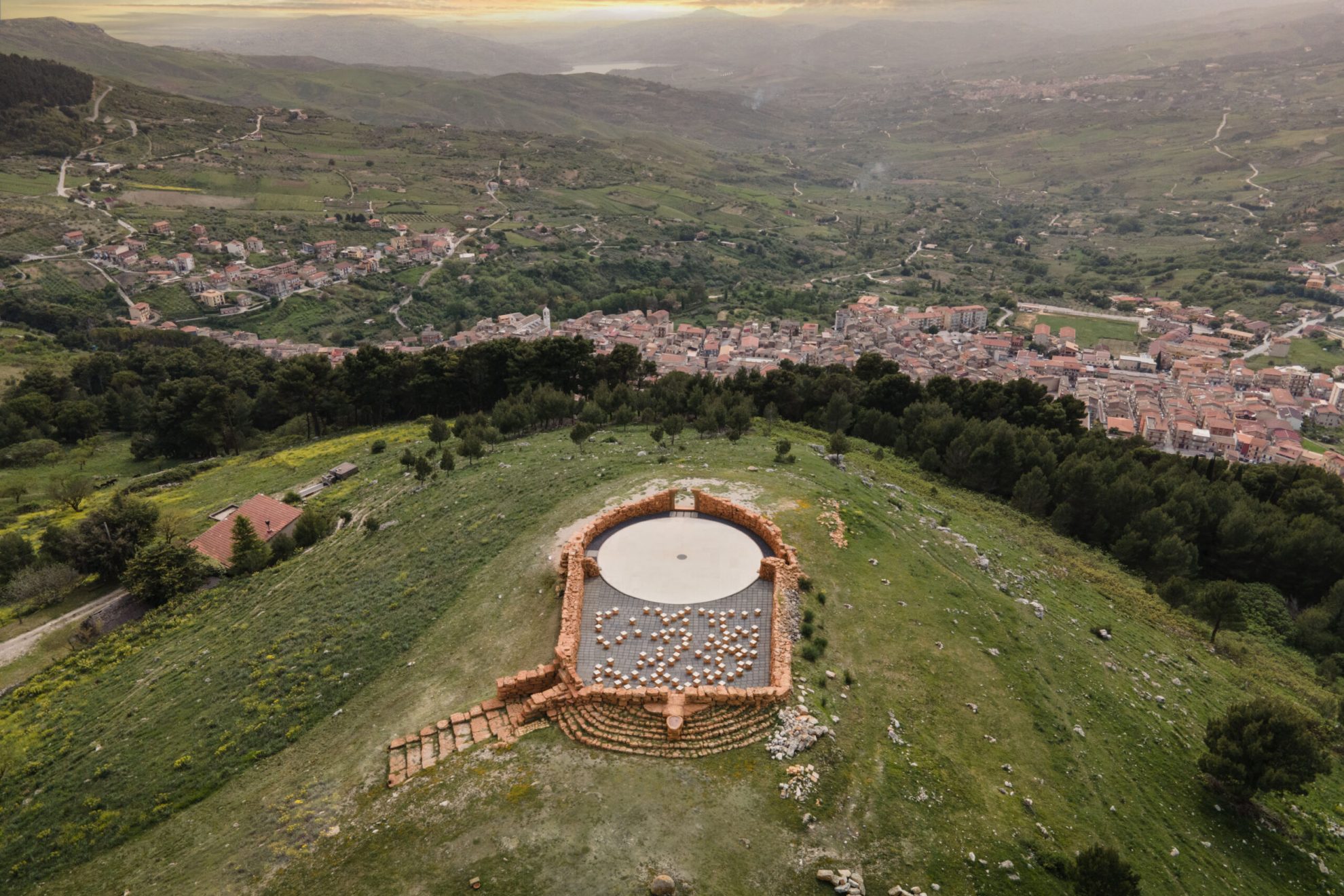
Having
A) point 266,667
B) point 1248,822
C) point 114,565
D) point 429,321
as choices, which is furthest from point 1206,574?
point 429,321

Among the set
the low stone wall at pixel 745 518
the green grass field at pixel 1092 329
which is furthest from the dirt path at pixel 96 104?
the green grass field at pixel 1092 329

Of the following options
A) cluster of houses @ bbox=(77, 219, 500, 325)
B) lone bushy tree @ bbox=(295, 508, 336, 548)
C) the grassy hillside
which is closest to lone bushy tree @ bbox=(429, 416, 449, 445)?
lone bushy tree @ bbox=(295, 508, 336, 548)

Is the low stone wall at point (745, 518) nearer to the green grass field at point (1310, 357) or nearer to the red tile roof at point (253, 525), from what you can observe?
the red tile roof at point (253, 525)

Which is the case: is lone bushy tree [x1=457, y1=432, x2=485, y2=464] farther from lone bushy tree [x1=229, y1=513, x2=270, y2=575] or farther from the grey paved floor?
the grey paved floor

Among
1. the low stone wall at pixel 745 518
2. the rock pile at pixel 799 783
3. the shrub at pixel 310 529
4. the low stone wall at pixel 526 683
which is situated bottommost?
the shrub at pixel 310 529

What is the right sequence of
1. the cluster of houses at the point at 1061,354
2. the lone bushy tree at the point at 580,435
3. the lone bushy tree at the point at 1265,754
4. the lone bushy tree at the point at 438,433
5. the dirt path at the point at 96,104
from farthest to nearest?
the dirt path at the point at 96,104 → the cluster of houses at the point at 1061,354 → the lone bushy tree at the point at 438,433 → the lone bushy tree at the point at 580,435 → the lone bushy tree at the point at 1265,754

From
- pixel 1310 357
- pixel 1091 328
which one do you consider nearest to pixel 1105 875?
pixel 1091 328

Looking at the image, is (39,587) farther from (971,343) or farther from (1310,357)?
(1310,357)
